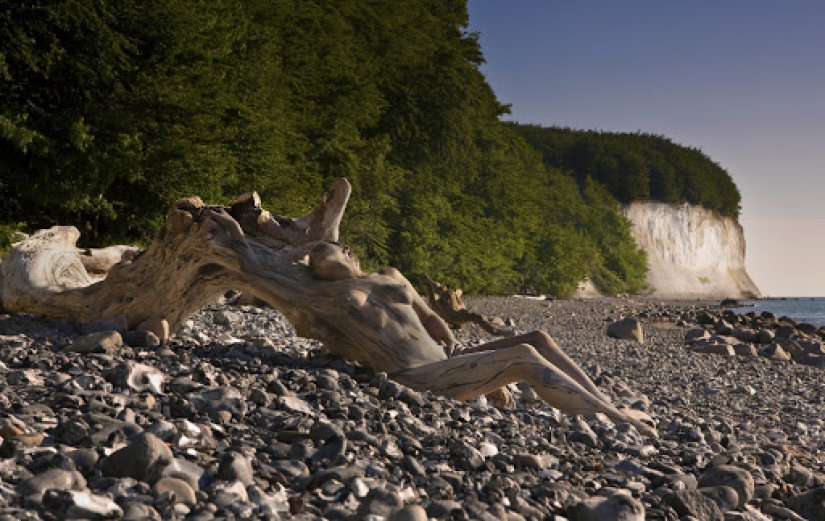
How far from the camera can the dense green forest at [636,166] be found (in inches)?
3474

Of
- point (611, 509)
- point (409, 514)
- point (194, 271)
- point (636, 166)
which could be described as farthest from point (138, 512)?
point (636, 166)

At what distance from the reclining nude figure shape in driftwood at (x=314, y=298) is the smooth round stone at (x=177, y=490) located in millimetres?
2759

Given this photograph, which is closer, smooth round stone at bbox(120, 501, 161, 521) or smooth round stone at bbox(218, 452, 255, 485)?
smooth round stone at bbox(120, 501, 161, 521)

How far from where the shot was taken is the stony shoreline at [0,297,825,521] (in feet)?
10.2

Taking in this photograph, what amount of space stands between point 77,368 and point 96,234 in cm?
1480

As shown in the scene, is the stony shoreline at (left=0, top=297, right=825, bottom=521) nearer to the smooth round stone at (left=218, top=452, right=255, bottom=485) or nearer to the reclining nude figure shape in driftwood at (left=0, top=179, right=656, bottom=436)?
the smooth round stone at (left=218, top=452, right=255, bottom=485)

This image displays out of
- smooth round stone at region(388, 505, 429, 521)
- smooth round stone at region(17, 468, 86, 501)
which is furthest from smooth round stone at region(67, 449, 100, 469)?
smooth round stone at region(388, 505, 429, 521)

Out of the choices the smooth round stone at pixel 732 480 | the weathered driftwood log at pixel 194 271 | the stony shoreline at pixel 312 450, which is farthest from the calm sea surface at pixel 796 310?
the smooth round stone at pixel 732 480

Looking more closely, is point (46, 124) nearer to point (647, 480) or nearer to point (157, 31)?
point (157, 31)

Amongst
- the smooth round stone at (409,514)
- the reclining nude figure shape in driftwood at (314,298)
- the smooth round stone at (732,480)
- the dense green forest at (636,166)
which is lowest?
the smooth round stone at (409,514)

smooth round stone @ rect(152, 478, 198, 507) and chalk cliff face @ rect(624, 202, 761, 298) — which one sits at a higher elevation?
chalk cliff face @ rect(624, 202, 761, 298)

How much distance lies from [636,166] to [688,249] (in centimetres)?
1270

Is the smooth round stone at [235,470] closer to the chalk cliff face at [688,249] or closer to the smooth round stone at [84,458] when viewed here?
the smooth round stone at [84,458]

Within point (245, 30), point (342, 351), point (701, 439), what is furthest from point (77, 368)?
point (245, 30)
